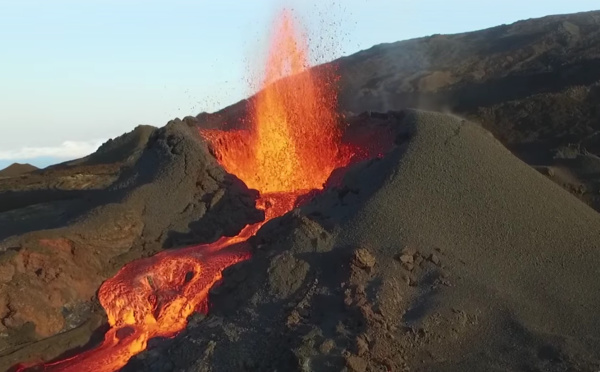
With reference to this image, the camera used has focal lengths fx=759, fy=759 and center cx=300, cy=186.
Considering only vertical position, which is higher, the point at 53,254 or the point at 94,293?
the point at 53,254

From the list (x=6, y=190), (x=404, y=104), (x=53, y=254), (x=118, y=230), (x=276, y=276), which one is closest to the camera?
(x=276, y=276)

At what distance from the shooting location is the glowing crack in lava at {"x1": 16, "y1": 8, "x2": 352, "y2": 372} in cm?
959

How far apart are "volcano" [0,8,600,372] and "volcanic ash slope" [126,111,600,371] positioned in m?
0.02

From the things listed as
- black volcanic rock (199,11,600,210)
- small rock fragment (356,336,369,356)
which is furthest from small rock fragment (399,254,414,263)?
black volcanic rock (199,11,600,210)

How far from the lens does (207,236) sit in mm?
11859

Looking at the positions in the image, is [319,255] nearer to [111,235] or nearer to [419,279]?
[419,279]

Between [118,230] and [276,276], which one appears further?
[118,230]

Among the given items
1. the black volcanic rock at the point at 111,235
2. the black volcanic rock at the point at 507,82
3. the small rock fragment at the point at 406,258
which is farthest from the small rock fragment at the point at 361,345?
the black volcanic rock at the point at 507,82

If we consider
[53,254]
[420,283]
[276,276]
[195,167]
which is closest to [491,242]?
[420,283]

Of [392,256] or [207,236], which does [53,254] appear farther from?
[392,256]

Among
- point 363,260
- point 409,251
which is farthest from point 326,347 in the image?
point 409,251

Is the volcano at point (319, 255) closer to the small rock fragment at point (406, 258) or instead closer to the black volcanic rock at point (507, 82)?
the small rock fragment at point (406, 258)

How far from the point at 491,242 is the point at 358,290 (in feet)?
6.65

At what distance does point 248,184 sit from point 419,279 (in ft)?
18.2
